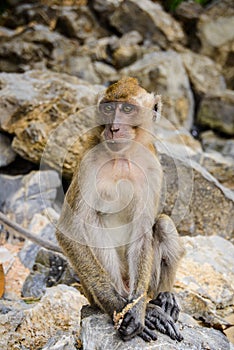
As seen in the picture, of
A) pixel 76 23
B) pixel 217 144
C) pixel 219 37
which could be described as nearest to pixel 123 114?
pixel 217 144

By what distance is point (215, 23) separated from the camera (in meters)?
12.7

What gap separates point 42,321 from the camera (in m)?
4.14

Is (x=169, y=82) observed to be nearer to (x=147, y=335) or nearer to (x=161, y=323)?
(x=161, y=323)

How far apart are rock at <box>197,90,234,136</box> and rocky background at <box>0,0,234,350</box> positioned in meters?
0.02

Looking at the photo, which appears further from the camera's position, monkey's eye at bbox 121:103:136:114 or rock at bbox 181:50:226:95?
rock at bbox 181:50:226:95

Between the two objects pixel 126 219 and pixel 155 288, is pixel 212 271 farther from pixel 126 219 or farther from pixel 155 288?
pixel 126 219

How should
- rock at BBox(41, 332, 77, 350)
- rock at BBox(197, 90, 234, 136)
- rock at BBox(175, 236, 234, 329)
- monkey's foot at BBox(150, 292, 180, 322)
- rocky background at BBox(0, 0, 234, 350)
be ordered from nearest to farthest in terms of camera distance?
1. rock at BBox(41, 332, 77, 350)
2. monkey's foot at BBox(150, 292, 180, 322)
3. rocky background at BBox(0, 0, 234, 350)
4. rock at BBox(175, 236, 234, 329)
5. rock at BBox(197, 90, 234, 136)

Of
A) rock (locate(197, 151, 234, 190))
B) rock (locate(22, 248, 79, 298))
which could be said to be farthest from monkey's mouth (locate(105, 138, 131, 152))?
rock (locate(197, 151, 234, 190))

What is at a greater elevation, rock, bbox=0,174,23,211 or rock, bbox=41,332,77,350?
rock, bbox=41,332,77,350

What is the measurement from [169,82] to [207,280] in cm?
635

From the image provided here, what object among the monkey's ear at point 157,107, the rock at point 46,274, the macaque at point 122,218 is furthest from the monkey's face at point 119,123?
the rock at point 46,274

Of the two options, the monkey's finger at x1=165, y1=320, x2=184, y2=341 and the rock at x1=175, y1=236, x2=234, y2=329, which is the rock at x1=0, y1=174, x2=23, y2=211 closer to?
the rock at x1=175, y1=236, x2=234, y2=329

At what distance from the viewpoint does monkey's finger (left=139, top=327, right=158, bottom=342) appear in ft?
10.7

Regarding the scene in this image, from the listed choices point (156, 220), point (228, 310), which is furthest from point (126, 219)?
point (228, 310)
